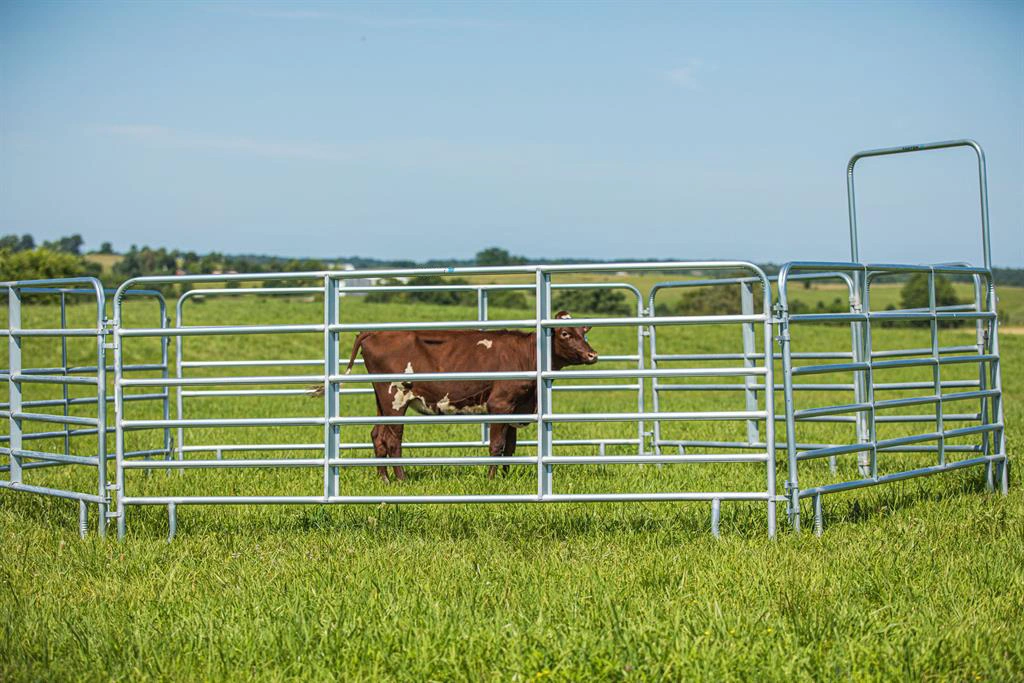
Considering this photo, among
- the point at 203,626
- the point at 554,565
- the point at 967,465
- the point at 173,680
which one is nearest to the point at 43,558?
the point at 203,626

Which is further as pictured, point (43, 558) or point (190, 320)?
point (190, 320)

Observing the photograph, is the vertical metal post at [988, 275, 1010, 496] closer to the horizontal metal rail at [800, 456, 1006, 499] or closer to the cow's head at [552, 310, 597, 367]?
the horizontal metal rail at [800, 456, 1006, 499]

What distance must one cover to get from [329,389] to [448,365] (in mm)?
3451

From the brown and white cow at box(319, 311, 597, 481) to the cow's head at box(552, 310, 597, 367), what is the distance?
10 mm

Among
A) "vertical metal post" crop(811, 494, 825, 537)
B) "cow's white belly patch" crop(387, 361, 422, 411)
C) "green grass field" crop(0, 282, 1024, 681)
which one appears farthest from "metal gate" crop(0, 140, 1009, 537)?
"cow's white belly patch" crop(387, 361, 422, 411)

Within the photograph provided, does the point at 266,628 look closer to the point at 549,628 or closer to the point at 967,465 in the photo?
the point at 549,628

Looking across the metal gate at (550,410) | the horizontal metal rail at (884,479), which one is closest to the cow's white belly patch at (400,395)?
the metal gate at (550,410)

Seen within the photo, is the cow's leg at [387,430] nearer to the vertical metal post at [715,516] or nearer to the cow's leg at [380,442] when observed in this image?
the cow's leg at [380,442]

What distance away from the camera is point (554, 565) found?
6.24 metres

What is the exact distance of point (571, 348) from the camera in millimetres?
11117

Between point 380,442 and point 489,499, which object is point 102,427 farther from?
point 380,442

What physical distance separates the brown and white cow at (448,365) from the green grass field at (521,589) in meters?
1.19

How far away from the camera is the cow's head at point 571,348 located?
434 inches

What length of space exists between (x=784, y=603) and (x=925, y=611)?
2.22 ft
